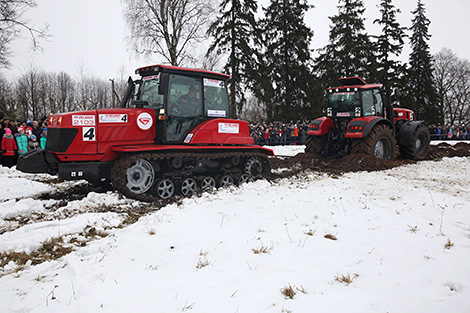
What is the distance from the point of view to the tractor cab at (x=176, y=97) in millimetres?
6562

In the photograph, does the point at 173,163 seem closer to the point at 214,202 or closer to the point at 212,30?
the point at 214,202

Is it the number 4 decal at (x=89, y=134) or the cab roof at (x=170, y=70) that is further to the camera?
the cab roof at (x=170, y=70)

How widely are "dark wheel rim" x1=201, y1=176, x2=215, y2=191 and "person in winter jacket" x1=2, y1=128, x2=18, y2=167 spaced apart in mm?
7556

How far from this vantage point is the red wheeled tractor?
19.4 ft

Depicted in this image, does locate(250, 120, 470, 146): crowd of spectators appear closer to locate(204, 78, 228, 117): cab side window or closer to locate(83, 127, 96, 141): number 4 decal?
locate(204, 78, 228, 117): cab side window

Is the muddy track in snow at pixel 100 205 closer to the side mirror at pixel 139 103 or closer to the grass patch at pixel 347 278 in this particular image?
the side mirror at pixel 139 103

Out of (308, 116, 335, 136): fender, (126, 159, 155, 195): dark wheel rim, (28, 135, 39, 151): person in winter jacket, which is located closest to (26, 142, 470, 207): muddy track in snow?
(308, 116, 335, 136): fender

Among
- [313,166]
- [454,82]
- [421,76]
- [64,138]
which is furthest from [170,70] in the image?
[454,82]

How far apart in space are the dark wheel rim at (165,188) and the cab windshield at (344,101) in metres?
7.51

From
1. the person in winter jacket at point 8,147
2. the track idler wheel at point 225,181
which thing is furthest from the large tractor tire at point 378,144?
the person in winter jacket at point 8,147

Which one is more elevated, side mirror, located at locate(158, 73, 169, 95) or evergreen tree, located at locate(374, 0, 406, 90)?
evergreen tree, located at locate(374, 0, 406, 90)

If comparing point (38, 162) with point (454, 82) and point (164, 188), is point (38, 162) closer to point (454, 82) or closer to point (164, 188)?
point (164, 188)

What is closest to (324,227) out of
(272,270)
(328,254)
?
(328,254)

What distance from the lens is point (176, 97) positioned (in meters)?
6.73
